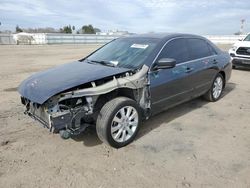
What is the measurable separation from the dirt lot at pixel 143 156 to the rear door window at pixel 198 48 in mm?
1256

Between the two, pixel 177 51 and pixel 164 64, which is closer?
Answer: pixel 164 64

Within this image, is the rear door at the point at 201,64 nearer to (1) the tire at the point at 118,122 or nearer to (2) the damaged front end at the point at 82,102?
(2) the damaged front end at the point at 82,102

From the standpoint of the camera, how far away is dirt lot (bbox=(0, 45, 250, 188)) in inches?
115

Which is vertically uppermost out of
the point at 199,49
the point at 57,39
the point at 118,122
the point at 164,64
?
the point at 57,39

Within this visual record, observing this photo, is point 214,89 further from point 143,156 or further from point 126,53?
point 143,156

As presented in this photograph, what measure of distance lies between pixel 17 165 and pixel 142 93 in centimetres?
208

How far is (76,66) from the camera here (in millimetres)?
4188

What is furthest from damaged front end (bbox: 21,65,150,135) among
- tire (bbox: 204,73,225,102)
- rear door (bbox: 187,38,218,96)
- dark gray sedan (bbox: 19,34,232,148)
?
tire (bbox: 204,73,225,102)

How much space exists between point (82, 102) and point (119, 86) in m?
0.58

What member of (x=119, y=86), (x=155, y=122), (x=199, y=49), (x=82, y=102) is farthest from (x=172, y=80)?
(x=82, y=102)

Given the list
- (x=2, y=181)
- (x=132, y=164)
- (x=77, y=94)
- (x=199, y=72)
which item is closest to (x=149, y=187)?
(x=132, y=164)

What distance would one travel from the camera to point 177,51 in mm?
4508

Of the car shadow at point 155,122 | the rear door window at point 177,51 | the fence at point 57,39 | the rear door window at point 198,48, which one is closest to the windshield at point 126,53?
the rear door window at point 177,51

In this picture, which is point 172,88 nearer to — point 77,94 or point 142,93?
point 142,93
